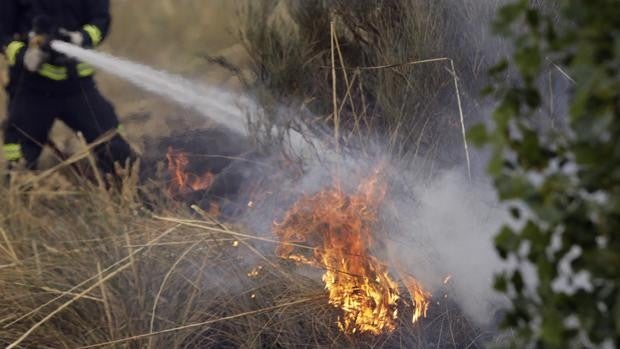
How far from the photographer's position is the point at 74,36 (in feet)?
18.6

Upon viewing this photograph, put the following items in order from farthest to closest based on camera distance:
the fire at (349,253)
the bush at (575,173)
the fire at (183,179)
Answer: the fire at (183,179)
the fire at (349,253)
the bush at (575,173)

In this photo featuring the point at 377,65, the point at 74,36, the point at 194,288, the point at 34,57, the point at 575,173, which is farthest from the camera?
the point at 74,36

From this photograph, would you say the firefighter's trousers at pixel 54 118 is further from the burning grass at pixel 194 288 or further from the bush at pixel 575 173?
the bush at pixel 575 173

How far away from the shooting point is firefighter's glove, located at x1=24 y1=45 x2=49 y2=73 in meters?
5.49

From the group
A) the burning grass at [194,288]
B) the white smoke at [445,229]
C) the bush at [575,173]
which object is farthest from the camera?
the white smoke at [445,229]

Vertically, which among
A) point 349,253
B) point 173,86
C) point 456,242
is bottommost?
point 173,86

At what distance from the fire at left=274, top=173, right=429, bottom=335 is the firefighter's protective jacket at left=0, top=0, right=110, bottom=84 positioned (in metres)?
2.54

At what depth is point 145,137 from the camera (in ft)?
23.5

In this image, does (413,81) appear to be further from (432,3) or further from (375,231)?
(375,231)

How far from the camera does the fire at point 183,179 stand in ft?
17.6

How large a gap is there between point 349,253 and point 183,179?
2.20 m

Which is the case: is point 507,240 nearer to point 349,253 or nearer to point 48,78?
point 349,253

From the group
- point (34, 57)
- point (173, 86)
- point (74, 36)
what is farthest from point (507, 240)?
point (173, 86)

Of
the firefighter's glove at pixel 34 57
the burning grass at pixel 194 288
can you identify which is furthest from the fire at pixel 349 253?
the firefighter's glove at pixel 34 57
